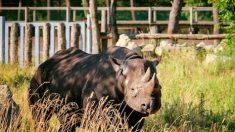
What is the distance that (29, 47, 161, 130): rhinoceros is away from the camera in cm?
634

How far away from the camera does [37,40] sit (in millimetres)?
16562

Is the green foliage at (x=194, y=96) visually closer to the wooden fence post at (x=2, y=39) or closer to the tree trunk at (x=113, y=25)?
the tree trunk at (x=113, y=25)

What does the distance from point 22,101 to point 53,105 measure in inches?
42.7

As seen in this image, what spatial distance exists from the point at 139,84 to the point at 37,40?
34.2 feet

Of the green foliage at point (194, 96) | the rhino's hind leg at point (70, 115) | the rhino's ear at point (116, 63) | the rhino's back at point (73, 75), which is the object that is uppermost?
the rhino's ear at point (116, 63)

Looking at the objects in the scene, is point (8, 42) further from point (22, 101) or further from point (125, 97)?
point (125, 97)

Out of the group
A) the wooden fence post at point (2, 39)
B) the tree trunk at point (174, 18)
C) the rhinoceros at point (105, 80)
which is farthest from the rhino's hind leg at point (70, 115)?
the tree trunk at point (174, 18)

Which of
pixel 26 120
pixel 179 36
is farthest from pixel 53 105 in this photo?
pixel 179 36

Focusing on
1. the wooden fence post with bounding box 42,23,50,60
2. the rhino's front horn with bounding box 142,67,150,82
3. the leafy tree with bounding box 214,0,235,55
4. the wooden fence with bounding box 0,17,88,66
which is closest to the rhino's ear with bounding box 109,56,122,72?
the rhino's front horn with bounding box 142,67,150,82

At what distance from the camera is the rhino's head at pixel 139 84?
623 centimetres

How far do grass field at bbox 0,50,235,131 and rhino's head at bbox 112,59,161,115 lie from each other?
822 millimetres

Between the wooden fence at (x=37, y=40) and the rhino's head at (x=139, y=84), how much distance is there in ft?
30.6

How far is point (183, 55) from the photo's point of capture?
55.6 feet

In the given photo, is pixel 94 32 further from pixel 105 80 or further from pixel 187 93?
pixel 105 80
